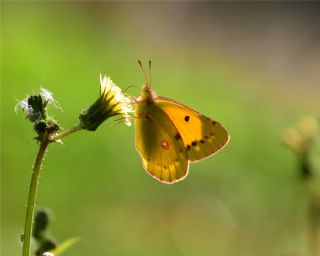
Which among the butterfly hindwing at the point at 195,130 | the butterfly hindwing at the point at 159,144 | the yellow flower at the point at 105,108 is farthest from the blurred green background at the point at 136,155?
the yellow flower at the point at 105,108

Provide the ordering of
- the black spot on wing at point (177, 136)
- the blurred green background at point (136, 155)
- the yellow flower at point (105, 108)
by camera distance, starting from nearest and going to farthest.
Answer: the yellow flower at point (105, 108) → the black spot on wing at point (177, 136) → the blurred green background at point (136, 155)

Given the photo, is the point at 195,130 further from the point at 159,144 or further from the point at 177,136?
the point at 159,144

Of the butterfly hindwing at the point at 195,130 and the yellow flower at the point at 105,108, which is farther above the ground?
the butterfly hindwing at the point at 195,130

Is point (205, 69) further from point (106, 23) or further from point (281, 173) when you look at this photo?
point (281, 173)

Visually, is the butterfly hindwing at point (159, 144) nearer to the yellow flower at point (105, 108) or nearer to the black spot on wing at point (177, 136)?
the black spot on wing at point (177, 136)

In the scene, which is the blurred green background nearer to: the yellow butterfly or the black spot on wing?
the yellow butterfly

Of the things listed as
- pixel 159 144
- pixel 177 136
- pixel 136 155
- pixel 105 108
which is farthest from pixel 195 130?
pixel 136 155

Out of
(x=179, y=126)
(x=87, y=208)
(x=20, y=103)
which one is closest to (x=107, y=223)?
(x=87, y=208)

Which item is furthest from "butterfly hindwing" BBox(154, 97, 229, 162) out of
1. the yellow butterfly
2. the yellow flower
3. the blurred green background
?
the yellow flower
